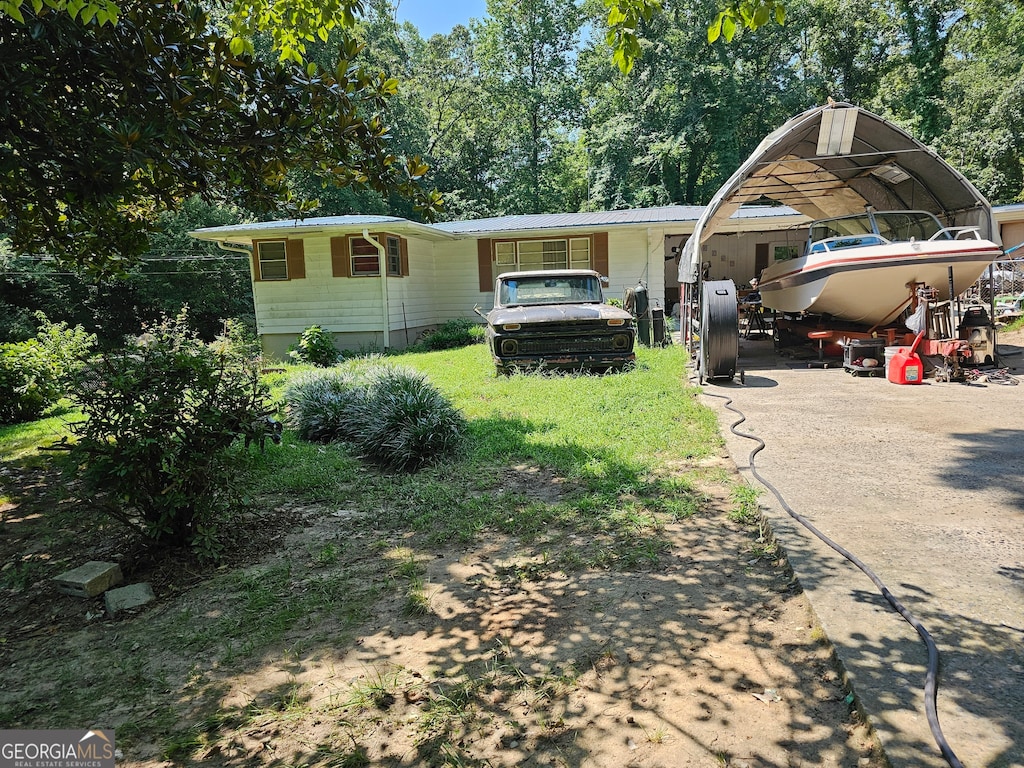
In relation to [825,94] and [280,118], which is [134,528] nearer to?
[280,118]

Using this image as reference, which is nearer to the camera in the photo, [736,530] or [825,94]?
[736,530]

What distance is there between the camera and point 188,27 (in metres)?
4.46

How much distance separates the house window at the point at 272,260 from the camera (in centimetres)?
1641

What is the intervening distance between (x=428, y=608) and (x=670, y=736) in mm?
1410

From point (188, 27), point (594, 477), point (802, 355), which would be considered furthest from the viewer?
point (802, 355)

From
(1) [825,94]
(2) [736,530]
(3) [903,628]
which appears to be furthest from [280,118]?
(1) [825,94]

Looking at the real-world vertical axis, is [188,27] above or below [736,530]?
above

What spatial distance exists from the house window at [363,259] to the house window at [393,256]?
0.31 m

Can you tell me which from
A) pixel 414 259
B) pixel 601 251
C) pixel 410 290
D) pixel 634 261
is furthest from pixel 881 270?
pixel 414 259

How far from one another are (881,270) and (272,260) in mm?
13827

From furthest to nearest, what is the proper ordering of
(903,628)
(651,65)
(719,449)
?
(651,65)
(719,449)
(903,628)

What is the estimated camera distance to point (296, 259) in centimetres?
1634

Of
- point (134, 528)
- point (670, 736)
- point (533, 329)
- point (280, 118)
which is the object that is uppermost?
point (280, 118)

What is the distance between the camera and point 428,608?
3.19 m
